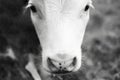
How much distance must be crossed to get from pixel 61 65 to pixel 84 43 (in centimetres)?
263

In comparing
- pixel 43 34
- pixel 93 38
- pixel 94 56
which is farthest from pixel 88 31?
pixel 43 34

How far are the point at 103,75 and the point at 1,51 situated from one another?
6.17 ft

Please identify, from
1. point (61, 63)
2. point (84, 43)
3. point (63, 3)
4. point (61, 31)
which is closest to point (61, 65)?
point (61, 63)

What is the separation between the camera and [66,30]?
423 cm

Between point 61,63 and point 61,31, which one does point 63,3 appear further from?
point 61,63

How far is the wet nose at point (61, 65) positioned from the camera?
4086 millimetres

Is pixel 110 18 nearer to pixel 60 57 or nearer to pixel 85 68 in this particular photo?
pixel 85 68

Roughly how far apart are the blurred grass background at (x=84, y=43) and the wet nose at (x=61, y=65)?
1.42 m

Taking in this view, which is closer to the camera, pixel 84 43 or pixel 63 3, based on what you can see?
pixel 63 3

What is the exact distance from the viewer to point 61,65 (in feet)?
13.4

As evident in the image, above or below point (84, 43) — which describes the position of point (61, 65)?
above

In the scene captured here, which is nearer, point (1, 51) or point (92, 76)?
point (92, 76)

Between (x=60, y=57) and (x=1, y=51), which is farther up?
(x=60, y=57)

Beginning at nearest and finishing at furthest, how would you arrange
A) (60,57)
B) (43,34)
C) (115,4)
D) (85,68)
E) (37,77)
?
(60,57) < (43,34) < (37,77) < (85,68) < (115,4)
